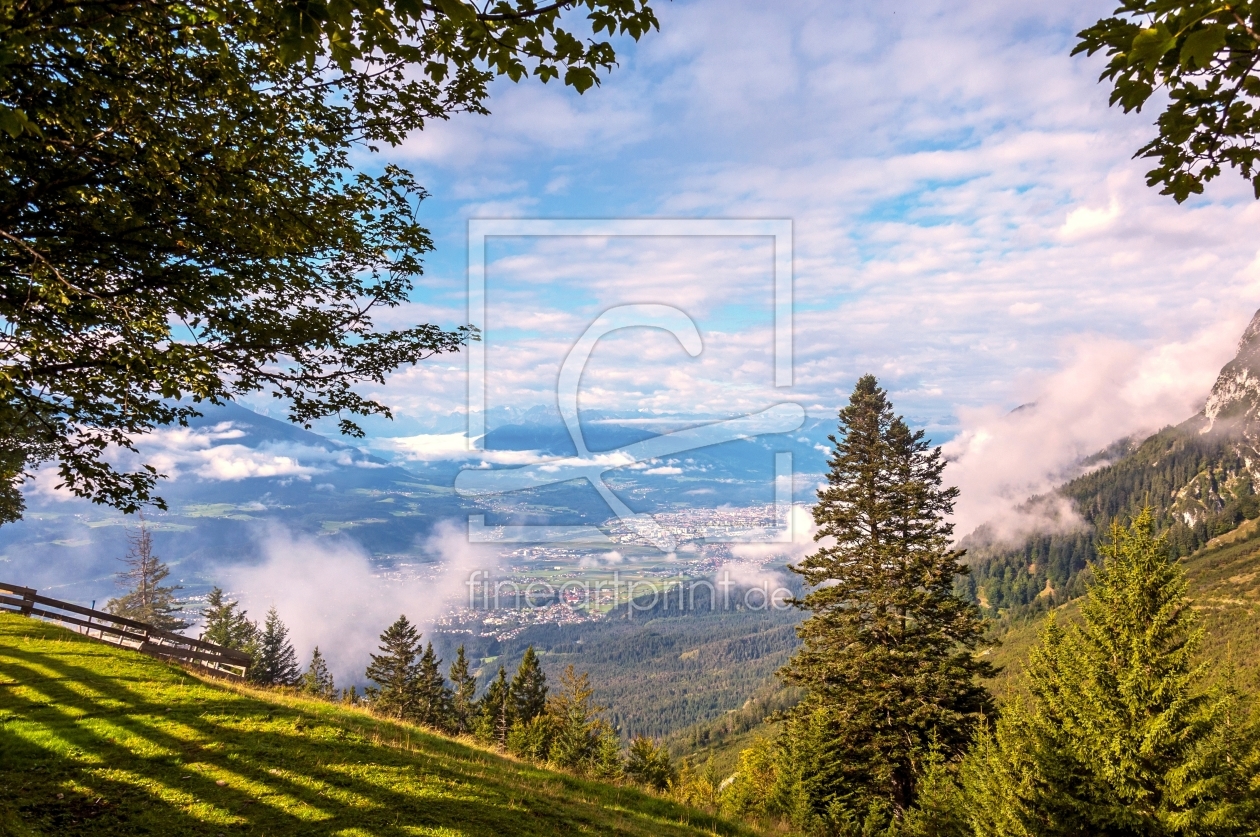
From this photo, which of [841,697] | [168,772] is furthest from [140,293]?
[841,697]

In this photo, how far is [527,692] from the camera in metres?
55.8

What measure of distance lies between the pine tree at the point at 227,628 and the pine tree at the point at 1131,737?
62230 mm

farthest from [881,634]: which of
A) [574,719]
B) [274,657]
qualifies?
[274,657]

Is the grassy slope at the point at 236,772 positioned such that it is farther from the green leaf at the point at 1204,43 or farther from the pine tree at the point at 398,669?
the pine tree at the point at 398,669

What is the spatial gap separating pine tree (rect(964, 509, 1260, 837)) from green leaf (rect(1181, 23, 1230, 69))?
1622 cm

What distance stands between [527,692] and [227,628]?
3118 centimetres

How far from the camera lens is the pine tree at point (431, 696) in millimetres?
51875

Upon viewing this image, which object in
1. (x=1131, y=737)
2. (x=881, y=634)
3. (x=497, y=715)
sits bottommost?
(x=497, y=715)

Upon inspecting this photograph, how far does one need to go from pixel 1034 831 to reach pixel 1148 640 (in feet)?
18.1

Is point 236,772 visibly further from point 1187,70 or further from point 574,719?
point 574,719

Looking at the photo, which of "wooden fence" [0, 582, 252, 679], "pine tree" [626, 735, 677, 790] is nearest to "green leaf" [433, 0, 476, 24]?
"wooden fence" [0, 582, 252, 679]

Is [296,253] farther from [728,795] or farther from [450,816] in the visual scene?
[728,795]

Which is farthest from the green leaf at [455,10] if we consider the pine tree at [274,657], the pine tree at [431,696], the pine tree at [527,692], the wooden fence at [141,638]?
the pine tree at [274,657]

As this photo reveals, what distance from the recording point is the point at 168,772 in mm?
8031
